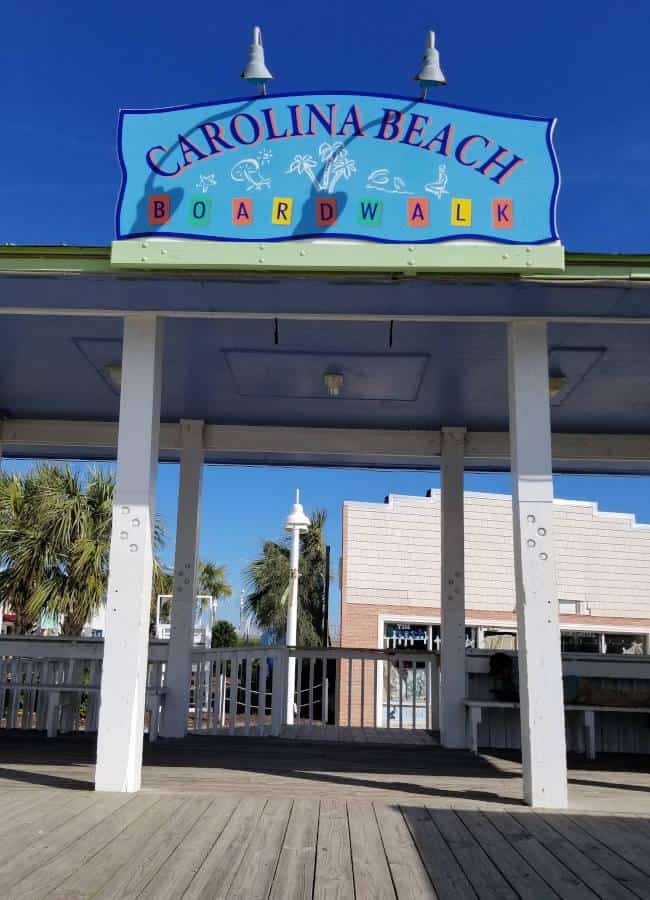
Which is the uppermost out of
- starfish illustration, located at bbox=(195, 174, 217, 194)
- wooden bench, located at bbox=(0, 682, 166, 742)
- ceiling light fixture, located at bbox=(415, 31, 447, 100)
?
ceiling light fixture, located at bbox=(415, 31, 447, 100)

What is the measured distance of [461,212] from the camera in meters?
5.39

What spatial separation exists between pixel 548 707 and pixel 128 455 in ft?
9.81

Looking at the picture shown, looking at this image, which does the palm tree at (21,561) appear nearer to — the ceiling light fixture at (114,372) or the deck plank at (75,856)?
the ceiling light fixture at (114,372)

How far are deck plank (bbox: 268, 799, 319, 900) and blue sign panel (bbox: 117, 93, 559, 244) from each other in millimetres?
3301

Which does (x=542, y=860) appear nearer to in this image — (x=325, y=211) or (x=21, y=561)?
(x=325, y=211)

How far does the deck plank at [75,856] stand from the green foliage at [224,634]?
33.0m

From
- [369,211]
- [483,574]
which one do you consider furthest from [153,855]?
[483,574]

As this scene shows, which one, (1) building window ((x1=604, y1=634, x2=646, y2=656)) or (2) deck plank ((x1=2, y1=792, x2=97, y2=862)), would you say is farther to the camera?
(1) building window ((x1=604, y1=634, x2=646, y2=656))

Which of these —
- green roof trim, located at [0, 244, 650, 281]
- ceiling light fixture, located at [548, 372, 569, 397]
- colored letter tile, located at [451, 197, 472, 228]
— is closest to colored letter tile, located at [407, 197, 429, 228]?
colored letter tile, located at [451, 197, 472, 228]

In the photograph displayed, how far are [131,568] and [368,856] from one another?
2357 mm

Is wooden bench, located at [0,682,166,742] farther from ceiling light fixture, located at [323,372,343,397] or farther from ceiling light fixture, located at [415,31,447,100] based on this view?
ceiling light fixture, located at [415,31,447,100]

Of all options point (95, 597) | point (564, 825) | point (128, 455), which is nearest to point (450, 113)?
point (128, 455)

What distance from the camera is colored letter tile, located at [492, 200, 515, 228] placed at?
17.6 ft

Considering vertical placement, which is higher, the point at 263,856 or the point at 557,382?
the point at 557,382
